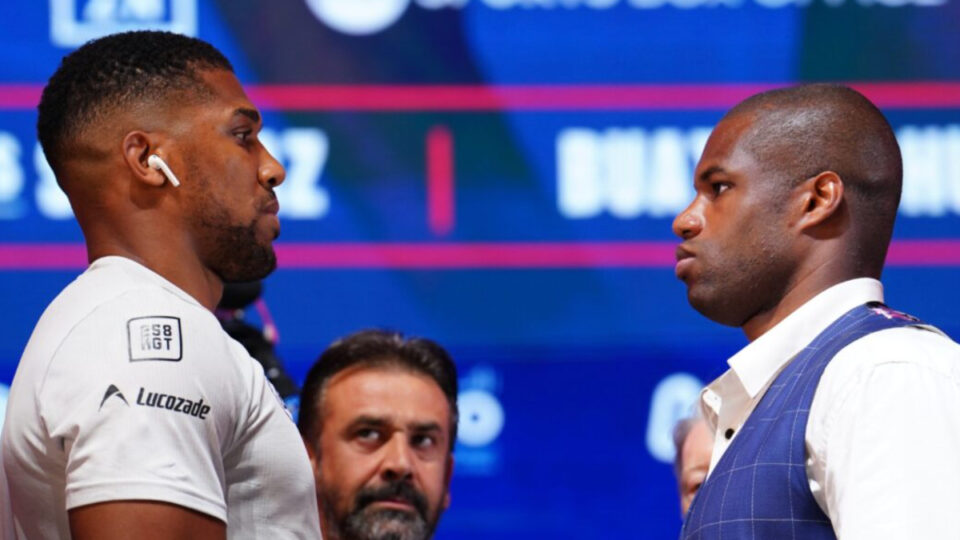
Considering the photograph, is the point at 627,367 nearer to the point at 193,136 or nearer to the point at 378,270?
the point at 378,270

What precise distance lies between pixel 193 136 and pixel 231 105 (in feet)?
0.23

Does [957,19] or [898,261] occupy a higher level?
[957,19]

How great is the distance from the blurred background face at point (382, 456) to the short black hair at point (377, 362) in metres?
0.02

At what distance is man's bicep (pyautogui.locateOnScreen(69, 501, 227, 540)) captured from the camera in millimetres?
1562

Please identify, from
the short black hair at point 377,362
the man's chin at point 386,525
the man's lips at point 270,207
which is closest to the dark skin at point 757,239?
the man's lips at point 270,207

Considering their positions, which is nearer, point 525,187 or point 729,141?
point 729,141

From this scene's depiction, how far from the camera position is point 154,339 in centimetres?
165

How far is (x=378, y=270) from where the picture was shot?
138 inches

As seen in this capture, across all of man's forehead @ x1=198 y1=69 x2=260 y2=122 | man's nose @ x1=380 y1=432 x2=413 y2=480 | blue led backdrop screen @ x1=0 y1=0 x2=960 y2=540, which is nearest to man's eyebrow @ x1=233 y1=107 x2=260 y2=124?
man's forehead @ x1=198 y1=69 x2=260 y2=122

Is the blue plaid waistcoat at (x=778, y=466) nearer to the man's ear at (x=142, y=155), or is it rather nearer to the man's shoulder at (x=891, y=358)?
the man's shoulder at (x=891, y=358)

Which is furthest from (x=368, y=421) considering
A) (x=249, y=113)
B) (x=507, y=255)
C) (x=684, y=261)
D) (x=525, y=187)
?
(x=249, y=113)

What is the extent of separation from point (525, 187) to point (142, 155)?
1.81 metres

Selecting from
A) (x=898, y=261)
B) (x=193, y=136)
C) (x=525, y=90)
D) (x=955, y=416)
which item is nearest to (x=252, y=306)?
(x=525, y=90)

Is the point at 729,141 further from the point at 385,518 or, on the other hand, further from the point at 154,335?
Answer: the point at 385,518
